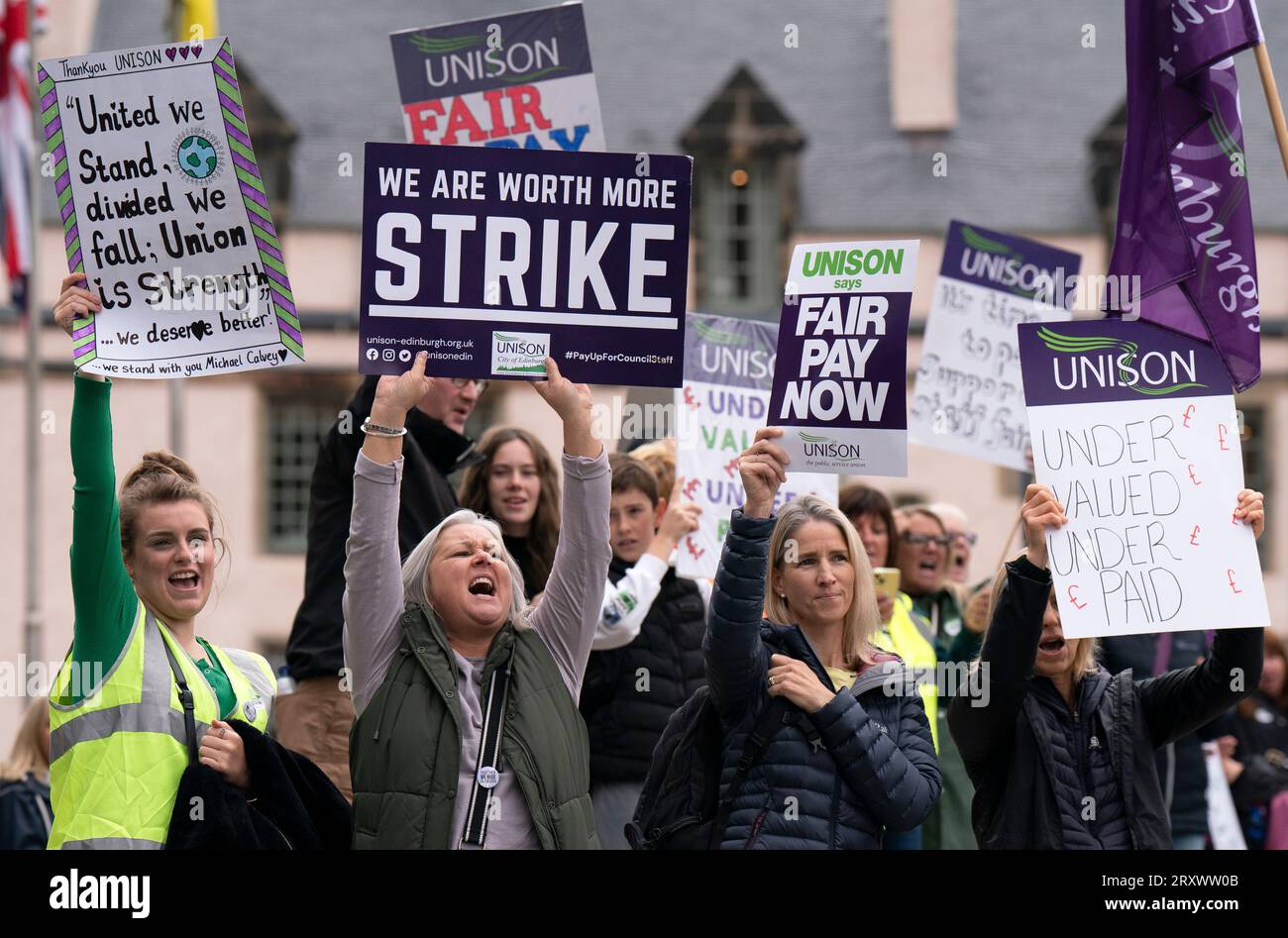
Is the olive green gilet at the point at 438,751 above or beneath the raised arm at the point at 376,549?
beneath

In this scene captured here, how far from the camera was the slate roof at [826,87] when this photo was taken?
2886cm

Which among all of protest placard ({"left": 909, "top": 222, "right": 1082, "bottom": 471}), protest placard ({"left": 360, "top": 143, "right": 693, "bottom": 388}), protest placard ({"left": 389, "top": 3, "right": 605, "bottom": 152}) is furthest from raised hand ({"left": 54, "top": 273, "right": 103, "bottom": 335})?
protest placard ({"left": 909, "top": 222, "right": 1082, "bottom": 471})

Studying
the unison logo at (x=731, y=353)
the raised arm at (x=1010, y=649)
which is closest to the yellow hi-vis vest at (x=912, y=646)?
the unison logo at (x=731, y=353)

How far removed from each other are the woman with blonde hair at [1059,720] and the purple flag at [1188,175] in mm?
678

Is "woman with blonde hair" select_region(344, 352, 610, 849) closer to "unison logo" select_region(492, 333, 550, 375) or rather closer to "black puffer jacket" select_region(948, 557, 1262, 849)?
"unison logo" select_region(492, 333, 550, 375)

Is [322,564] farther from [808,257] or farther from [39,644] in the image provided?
[39,644]

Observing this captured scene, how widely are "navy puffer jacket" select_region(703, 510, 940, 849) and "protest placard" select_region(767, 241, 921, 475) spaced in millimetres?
535

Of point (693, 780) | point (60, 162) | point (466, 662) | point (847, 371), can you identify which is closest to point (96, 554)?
point (466, 662)

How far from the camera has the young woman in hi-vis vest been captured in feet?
14.8

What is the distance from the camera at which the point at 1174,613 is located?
530 centimetres

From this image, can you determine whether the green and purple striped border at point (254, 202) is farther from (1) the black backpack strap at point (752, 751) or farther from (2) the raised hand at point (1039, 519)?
(2) the raised hand at point (1039, 519)

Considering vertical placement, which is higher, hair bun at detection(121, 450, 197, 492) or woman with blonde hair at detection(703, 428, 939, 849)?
hair bun at detection(121, 450, 197, 492)

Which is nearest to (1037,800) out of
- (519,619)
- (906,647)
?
(519,619)

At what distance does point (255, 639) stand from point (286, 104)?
25.9 ft
